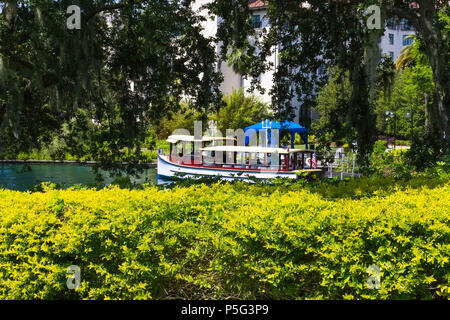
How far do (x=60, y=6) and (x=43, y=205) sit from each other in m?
5.00

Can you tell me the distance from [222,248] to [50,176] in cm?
2629

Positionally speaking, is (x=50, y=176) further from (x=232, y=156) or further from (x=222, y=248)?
(x=222, y=248)

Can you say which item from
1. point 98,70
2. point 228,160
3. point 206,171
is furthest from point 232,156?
point 98,70

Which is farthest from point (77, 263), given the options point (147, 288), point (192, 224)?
point (192, 224)

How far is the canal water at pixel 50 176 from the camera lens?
24297mm

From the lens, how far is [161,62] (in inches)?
344

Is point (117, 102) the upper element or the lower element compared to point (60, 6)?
lower

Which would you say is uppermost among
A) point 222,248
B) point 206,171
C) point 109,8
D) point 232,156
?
point 109,8

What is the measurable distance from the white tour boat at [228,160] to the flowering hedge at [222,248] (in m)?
14.9

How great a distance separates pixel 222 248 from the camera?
3.98m

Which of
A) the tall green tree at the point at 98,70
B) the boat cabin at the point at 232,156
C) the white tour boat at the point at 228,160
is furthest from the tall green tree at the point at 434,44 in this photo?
the boat cabin at the point at 232,156

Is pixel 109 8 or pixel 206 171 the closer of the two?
pixel 109 8

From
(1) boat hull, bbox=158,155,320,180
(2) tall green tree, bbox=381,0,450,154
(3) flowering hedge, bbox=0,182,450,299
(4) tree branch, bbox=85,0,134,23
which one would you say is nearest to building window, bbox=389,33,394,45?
(1) boat hull, bbox=158,155,320,180
